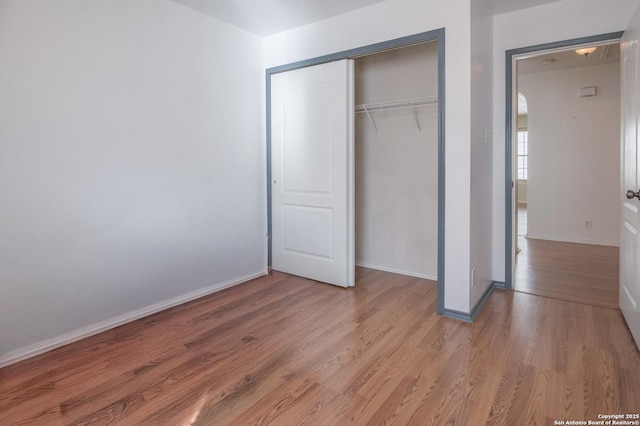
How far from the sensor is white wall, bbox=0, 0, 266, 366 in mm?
2188

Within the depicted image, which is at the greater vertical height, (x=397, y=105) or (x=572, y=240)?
(x=397, y=105)

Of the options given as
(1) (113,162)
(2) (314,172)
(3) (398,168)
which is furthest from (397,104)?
(1) (113,162)

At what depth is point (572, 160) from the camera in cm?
534

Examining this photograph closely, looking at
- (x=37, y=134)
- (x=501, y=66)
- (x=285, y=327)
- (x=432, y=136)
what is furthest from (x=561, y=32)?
(x=37, y=134)

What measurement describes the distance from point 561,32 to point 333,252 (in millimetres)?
2686

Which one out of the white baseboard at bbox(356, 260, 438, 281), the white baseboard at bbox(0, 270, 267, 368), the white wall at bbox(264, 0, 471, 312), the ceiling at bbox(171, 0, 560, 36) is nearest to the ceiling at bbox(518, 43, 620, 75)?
the ceiling at bbox(171, 0, 560, 36)

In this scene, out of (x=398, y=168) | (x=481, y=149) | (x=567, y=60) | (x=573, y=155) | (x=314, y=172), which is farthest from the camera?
(x=573, y=155)

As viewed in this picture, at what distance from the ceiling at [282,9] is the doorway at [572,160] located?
1.52 metres

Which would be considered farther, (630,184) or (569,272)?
(569,272)

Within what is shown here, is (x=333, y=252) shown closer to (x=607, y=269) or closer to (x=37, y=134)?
(x=37, y=134)

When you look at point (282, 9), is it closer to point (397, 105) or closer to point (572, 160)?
point (397, 105)

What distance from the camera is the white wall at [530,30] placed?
284cm

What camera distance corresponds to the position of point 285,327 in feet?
8.59

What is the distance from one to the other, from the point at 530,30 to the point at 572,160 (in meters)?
2.97
